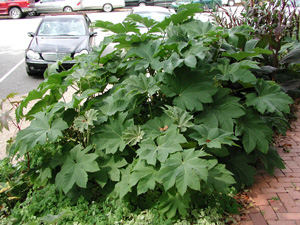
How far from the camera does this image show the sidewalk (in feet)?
9.05

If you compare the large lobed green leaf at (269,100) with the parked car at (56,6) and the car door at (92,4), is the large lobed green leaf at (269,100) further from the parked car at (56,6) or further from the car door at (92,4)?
the car door at (92,4)

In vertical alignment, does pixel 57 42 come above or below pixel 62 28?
below

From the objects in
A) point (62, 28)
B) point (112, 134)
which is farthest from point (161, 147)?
point (62, 28)

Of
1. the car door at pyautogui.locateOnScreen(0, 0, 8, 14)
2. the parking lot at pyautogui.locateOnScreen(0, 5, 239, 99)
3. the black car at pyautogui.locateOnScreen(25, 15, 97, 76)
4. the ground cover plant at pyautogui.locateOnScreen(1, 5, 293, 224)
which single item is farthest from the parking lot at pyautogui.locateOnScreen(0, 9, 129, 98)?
the ground cover plant at pyautogui.locateOnScreen(1, 5, 293, 224)

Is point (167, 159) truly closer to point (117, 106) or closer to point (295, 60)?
point (117, 106)

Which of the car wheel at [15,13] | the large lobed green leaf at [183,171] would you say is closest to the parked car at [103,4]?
the car wheel at [15,13]

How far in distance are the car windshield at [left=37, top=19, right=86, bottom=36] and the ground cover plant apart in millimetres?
6316

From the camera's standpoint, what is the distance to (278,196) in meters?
3.07

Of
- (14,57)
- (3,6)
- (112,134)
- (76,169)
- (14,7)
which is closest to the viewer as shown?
(76,169)

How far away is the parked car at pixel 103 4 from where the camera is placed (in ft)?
80.0

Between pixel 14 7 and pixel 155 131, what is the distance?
23264 mm

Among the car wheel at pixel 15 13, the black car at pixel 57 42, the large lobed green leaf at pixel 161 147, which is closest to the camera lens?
the large lobed green leaf at pixel 161 147

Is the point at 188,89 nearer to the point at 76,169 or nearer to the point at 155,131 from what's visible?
the point at 155,131

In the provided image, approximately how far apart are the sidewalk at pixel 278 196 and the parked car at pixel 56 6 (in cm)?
2292
